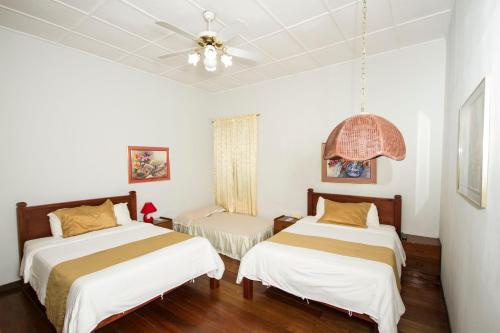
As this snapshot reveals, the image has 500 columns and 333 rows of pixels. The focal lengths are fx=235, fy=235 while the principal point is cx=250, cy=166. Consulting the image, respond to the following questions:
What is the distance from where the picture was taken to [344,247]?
2.53 meters

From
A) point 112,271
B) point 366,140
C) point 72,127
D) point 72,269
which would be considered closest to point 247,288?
point 112,271

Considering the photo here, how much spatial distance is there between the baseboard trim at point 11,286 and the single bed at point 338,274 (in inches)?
109

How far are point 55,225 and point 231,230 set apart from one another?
2342 mm

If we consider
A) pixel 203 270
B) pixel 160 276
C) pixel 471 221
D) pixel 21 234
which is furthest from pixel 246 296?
pixel 21 234

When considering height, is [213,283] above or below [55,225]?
below

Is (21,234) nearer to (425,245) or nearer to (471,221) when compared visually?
(471,221)

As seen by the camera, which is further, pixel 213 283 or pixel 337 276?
pixel 213 283

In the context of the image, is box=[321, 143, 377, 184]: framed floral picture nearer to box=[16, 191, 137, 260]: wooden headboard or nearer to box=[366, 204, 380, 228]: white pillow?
box=[366, 204, 380, 228]: white pillow

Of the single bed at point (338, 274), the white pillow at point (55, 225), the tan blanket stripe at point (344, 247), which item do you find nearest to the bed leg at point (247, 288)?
the single bed at point (338, 274)

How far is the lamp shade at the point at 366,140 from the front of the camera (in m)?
1.34

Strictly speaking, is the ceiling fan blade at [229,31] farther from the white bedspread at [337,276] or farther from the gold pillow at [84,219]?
the gold pillow at [84,219]

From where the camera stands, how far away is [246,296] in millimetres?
2693

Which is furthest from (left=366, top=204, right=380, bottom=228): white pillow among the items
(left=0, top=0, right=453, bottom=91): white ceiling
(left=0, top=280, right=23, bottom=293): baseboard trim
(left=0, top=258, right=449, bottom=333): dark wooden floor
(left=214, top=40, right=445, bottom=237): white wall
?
(left=0, top=280, right=23, bottom=293): baseboard trim

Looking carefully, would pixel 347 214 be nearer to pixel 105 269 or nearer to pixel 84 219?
pixel 105 269
